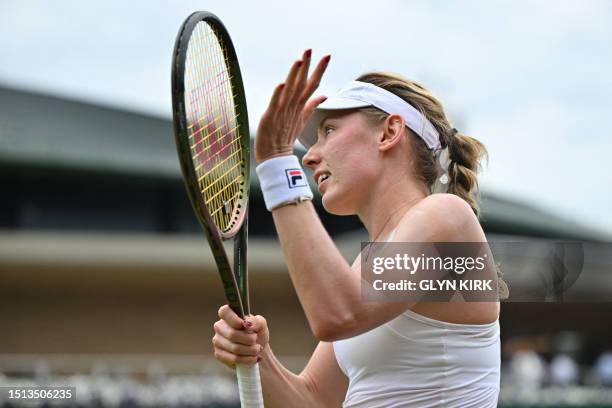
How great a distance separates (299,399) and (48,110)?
2018 cm

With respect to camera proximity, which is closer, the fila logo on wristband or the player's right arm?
the fila logo on wristband

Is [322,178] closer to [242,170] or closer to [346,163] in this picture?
[346,163]

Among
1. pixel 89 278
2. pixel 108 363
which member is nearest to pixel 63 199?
pixel 89 278

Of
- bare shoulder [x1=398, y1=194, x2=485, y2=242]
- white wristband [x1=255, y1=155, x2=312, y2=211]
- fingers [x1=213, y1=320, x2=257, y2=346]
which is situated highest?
white wristband [x1=255, y1=155, x2=312, y2=211]

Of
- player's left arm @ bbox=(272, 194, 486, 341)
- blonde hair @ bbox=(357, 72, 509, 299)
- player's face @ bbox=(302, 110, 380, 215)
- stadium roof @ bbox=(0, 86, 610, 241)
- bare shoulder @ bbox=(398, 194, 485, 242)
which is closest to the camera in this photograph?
player's left arm @ bbox=(272, 194, 486, 341)

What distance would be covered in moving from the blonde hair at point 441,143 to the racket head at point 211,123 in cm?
42

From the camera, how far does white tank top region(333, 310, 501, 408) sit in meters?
2.29

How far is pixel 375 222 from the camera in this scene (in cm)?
251

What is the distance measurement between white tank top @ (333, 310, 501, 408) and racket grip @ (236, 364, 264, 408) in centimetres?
34

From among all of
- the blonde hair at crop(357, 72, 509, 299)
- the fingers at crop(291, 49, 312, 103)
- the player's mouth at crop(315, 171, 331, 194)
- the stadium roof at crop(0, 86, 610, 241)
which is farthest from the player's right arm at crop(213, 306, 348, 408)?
the stadium roof at crop(0, 86, 610, 241)

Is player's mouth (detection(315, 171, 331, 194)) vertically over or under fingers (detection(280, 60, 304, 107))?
under

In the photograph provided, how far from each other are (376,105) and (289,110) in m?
0.31

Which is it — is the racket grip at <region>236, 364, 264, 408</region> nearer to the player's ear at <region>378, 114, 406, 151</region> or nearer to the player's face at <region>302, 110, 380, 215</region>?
the player's face at <region>302, 110, 380, 215</region>

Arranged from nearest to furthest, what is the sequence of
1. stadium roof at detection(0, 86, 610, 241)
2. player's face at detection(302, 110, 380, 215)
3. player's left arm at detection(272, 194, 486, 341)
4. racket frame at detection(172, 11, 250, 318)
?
player's left arm at detection(272, 194, 486, 341) < racket frame at detection(172, 11, 250, 318) < player's face at detection(302, 110, 380, 215) < stadium roof at detection(0, 86, 610, 241)
